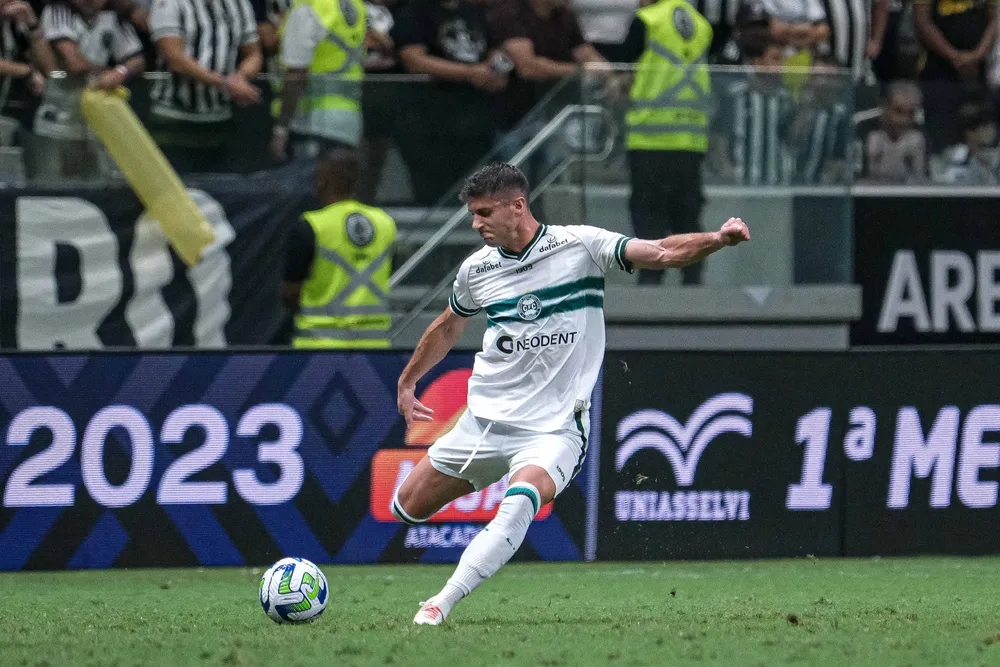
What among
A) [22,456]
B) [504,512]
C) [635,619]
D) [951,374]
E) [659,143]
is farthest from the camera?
[659,143]

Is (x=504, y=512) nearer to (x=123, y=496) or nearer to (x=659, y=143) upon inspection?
(x=123, y=496)

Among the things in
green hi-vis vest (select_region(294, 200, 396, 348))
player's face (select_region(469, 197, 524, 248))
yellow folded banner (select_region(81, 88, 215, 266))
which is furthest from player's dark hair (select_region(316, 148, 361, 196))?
player's face (select_region(469, 197, 524, 248))

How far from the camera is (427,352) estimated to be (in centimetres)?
747

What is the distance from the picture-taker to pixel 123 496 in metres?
9.67

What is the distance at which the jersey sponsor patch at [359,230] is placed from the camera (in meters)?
10.6

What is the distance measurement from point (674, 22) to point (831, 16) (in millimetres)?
1779

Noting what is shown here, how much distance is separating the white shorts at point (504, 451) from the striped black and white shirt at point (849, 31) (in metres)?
6.67

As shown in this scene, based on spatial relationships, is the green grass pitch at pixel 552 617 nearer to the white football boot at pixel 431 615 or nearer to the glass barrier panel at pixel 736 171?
the white football boot at pixel 431 615

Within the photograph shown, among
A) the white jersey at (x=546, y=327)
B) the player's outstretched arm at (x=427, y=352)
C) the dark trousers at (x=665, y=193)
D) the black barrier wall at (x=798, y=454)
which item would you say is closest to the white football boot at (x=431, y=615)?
the white jersey at (x=546, y=327)

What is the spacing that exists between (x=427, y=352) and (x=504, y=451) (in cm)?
72

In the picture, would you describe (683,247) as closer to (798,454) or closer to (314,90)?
(798,454)

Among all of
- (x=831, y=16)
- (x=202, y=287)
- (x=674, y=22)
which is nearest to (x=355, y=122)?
(x=202, y=287)

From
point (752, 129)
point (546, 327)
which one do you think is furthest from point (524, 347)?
point (752, 129)

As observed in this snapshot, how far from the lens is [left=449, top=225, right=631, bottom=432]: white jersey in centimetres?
704
